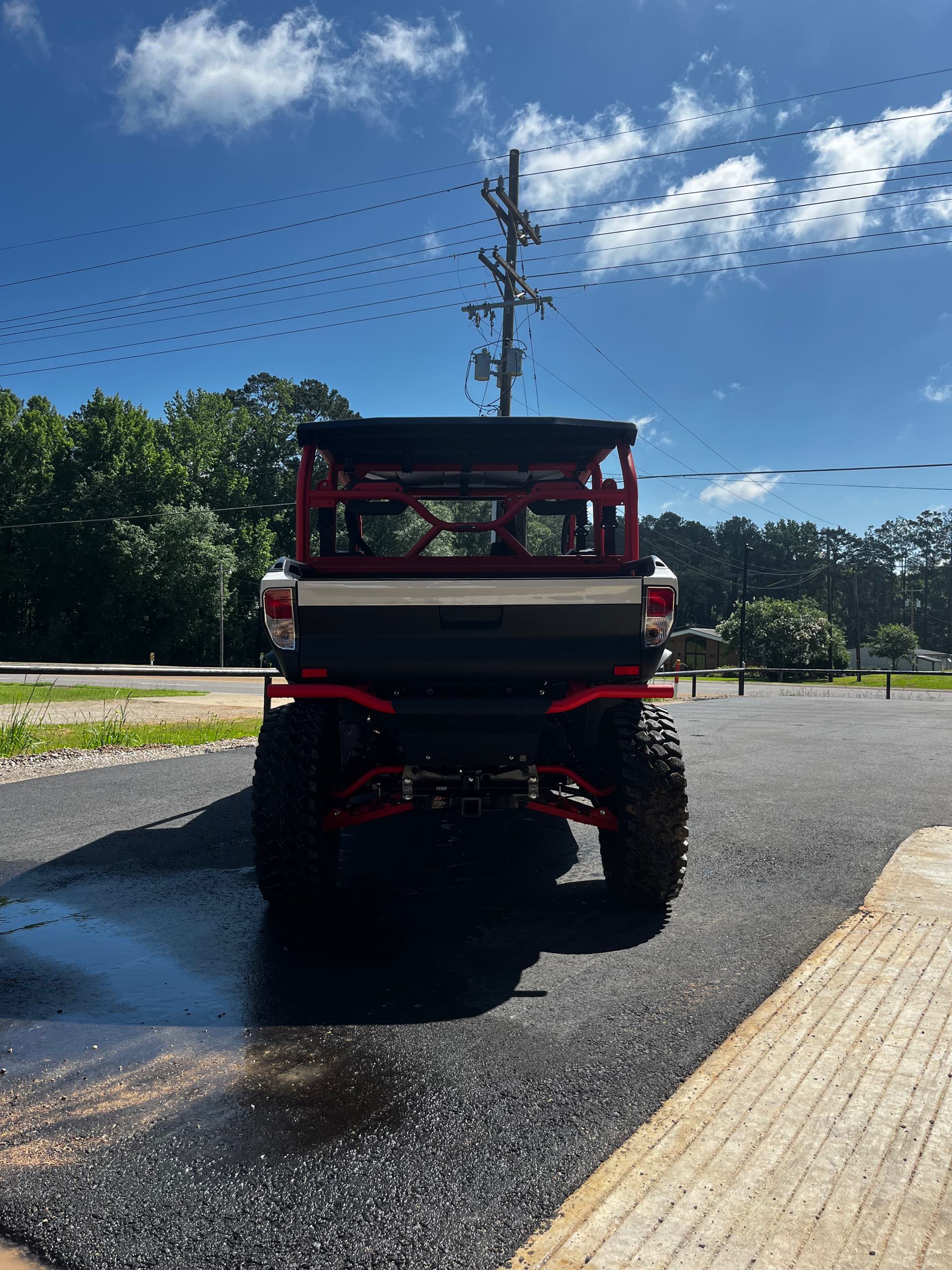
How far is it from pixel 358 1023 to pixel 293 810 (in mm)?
1241

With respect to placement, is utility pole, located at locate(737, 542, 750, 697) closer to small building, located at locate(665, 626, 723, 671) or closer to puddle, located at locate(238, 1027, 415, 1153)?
small building, located at locate(665, 626, 723, 671)

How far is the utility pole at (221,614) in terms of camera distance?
5066cm

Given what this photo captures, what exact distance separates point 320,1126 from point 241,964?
1.41 m

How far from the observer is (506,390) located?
950 inches

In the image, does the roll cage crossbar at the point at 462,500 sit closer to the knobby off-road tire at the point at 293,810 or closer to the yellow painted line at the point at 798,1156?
the knobby off-road tire at the point at 293,810

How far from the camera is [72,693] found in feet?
70.2

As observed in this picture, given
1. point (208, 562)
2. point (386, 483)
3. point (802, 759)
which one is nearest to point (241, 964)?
point (386, 483)

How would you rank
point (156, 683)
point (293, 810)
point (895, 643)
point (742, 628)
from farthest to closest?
point (895, 643) → point (742, 628) → point (156, 683) → point (293, 810)

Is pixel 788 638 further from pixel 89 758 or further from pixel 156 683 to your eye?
pixel 89 758

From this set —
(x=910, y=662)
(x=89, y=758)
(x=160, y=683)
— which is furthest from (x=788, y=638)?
(x=89, y=758)

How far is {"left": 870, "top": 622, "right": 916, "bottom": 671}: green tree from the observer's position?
81750mm

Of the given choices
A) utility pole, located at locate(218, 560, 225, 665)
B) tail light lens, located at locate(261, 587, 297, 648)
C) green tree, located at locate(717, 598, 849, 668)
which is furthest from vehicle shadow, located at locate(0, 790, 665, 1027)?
green tree, located at locate(717, 598, 849, 668)

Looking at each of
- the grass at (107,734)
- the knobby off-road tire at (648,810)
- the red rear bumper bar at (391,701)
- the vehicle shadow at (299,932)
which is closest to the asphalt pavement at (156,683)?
the grass at (107,734)

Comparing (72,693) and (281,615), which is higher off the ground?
(281,615)
